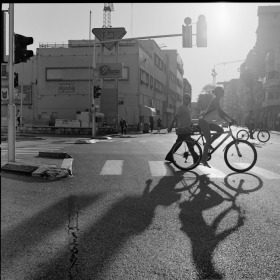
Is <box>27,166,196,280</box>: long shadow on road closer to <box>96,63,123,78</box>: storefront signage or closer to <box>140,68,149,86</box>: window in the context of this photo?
<box>96,63,123,78</box>: storefront signage

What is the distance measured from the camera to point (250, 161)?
9086 mm

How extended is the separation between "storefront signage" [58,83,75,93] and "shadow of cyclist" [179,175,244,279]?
4499 centimetres

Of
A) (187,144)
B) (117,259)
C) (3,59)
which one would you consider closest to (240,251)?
(117,259)

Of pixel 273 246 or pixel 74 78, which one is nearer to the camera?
pixel 273 246

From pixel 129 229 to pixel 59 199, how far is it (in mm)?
1888

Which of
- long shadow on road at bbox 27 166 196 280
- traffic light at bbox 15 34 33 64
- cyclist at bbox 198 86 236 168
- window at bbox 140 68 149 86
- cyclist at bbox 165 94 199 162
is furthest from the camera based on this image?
window at bbox 140 68 149 86

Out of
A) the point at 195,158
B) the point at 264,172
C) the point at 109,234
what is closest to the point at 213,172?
the point at 195,158

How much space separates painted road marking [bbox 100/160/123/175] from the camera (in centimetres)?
885

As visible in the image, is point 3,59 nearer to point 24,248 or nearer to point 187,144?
point 24,248

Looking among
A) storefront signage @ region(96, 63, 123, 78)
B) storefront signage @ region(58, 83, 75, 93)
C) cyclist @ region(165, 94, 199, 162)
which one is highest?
storefront signage @ region(96, 63, 123, 78)

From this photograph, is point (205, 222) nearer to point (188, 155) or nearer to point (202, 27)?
point (202, 27)

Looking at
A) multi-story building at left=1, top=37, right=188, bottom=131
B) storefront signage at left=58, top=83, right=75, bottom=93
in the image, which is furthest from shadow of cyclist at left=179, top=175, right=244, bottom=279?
storefront signage at left=58, top=83, right=75, bottom=93

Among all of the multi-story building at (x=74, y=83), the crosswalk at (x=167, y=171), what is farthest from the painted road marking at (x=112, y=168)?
the multi-story building at (x=74, y=83)

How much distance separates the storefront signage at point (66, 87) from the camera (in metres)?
49.8
